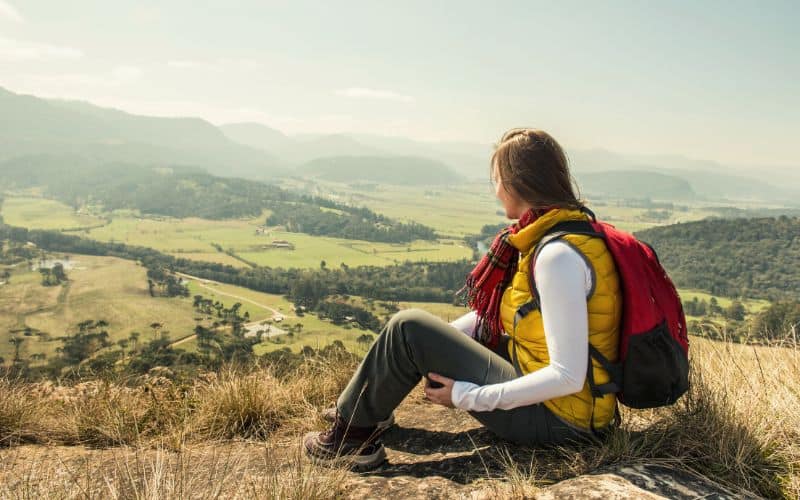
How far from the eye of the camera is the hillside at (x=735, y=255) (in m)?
44.0

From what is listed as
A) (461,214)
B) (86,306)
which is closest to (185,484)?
(86,306)

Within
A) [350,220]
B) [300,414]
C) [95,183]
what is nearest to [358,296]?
[300,414]

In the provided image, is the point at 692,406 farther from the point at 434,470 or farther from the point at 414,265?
the point at 414,265

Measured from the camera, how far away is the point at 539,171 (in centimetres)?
203

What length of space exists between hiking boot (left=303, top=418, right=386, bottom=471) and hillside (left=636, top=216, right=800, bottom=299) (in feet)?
160

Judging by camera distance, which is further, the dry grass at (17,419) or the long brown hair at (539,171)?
the dry grass at (17,419)

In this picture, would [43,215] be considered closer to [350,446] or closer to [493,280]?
[350,446]

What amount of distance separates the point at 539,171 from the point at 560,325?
2.27 feet

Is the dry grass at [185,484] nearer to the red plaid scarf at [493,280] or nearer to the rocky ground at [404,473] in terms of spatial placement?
the rocky ground at [404,473]

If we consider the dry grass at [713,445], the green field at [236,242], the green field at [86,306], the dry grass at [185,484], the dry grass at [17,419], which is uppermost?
the dry grass at [713,445]

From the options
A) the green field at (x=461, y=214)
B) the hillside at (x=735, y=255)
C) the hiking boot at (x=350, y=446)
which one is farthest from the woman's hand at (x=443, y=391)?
the green field at (x=461, y=214)

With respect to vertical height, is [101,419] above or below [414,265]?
above

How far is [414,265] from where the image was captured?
59.2 metres

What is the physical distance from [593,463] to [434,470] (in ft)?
2.45
